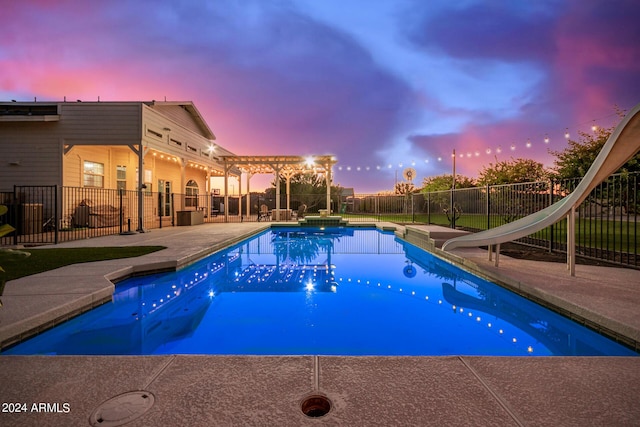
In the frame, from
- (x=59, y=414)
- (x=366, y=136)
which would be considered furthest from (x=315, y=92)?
(x=59, y=414)

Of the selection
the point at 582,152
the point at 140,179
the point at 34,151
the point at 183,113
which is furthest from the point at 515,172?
the point at 34,151

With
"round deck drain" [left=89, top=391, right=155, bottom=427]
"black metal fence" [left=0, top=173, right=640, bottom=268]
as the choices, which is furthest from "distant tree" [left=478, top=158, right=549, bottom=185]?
"round deck drain" [left=89, top=391, right=155, bottom=427]

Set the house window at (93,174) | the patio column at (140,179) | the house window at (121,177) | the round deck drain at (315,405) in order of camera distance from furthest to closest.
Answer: the house window at (121,177) → the house window at (93,174) → the patio column at (140,179) → the round deck drain at (315,405)

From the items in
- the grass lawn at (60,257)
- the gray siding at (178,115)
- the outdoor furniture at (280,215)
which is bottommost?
the grass lawn at (60,257)

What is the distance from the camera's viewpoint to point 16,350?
8.65 ft

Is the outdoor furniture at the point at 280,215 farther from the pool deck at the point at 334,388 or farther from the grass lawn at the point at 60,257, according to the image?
the pool deck at the point at 334,388

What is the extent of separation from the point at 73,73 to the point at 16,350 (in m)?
19.9

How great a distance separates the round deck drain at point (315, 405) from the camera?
1.60 m

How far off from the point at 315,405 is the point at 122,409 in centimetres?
97

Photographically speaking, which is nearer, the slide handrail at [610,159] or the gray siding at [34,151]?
the slide handrail at [610,159]

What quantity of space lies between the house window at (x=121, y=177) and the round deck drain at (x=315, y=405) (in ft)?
51.8

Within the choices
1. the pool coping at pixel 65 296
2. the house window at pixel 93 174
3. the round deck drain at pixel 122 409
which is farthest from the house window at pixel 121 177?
the round deck drain at pixel 122 409

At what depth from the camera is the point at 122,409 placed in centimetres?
155

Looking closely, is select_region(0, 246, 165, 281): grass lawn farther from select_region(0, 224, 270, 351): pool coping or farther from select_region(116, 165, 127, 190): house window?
select_region(116, 165, 127, 190): house window
